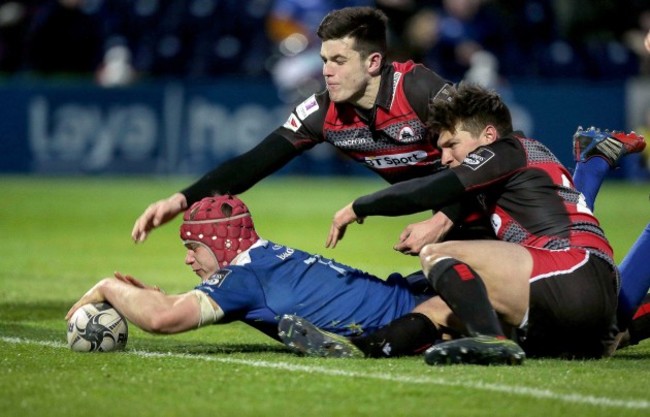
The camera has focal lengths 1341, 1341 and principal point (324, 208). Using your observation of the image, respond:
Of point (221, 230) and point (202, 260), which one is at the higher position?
point (221, 230)

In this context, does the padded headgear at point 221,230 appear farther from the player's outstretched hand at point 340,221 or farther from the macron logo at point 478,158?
the macron logo at point 478,158

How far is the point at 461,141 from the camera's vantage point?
7031 mm

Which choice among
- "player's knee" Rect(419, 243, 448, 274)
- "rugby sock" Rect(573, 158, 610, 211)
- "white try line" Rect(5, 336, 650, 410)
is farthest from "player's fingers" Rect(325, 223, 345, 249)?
"rugby sock" Rect(573, 158, 610, 211)

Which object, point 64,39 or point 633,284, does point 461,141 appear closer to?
point 633,284

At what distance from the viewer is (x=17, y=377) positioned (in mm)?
6027

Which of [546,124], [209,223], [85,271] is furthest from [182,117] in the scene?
[209,223]

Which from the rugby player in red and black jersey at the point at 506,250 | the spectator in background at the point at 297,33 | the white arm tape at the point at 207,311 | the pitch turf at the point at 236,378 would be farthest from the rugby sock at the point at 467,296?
the spectator in background at the point at 297,33

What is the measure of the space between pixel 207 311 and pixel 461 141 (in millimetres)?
1622

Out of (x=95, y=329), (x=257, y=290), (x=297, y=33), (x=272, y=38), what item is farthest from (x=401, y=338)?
(x=272, y=38)

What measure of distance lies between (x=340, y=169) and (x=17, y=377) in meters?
16.3

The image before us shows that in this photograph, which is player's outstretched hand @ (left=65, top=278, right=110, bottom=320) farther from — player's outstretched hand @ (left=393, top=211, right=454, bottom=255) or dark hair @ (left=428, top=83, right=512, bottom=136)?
dark hair @ (left=428, top=83, right=512, bottom=136)

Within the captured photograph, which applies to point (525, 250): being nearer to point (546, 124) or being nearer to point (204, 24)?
point (546, 124)

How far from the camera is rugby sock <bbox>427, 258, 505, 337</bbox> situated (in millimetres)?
6324

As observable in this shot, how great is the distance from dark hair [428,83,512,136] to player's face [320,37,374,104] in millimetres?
839
